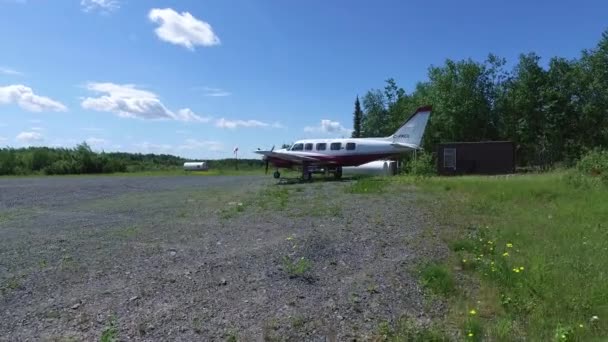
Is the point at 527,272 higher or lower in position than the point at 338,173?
lower

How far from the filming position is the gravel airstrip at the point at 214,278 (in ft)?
14.9

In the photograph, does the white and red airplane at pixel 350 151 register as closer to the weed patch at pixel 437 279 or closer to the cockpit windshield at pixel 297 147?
the cockpit windshield at pixel 297 147

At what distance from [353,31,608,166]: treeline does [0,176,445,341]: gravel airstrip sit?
41.1 metres

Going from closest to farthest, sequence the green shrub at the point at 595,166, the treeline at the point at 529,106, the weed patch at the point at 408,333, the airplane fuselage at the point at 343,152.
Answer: the weed patch at the point at 408,333 → the green shrub at the point at 595,166 → the airplane fuselage at the point at 343,152 → the treeline at the point at 529,106

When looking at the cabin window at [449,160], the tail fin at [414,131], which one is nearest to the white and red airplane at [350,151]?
the tail fin at [414,131]

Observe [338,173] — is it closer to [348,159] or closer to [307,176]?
[348,159]

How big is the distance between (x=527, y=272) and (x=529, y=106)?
1985 inches

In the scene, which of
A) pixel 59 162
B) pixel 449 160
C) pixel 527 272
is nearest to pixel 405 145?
pixel 449 160

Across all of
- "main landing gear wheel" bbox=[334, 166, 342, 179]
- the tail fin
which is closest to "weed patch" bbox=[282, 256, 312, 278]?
"main landing gear wheel" bbox=[334, 166, 342, 179]

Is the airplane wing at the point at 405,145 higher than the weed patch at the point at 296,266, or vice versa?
the airplane wing at the point at 405,145

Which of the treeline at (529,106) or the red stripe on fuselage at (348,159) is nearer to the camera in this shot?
the red stripe on fuselage at (348,159)

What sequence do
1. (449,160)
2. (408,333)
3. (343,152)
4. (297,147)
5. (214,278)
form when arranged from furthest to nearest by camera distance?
1. (449,160)
2. (297,147)
3. (343,152)
4. (214,278)
5. (408,333)

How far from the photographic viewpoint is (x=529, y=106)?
168ft

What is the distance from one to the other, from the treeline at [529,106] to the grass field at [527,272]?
36813mm
